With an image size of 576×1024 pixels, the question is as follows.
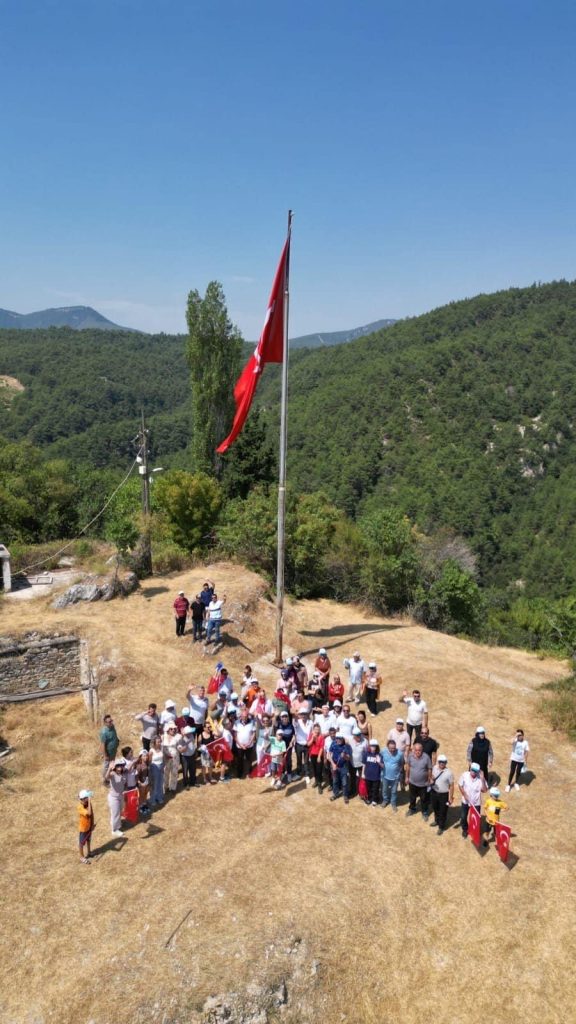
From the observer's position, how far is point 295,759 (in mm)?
12148

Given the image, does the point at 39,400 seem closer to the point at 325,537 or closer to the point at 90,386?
the point at 90,386

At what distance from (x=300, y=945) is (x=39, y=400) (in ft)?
334

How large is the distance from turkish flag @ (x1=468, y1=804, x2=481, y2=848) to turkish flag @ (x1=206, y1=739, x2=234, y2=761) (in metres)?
4.11

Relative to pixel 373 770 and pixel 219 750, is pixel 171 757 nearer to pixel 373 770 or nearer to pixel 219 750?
pixel 219 750

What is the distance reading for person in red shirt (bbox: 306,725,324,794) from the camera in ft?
35.7

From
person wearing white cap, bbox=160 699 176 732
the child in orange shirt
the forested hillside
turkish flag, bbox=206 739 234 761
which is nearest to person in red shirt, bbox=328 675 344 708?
turkish flag, bbox=206 739 234 761

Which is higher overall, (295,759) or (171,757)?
(171,757)

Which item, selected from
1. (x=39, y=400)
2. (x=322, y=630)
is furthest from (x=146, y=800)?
(x=39, y=400)

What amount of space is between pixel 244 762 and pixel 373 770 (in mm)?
2450

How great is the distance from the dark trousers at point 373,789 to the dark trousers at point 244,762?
2.20m

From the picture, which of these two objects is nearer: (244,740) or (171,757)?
(171,757)

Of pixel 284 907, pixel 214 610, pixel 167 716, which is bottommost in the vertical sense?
pixel 284 907

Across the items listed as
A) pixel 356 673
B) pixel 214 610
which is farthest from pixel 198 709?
pixel 214 610

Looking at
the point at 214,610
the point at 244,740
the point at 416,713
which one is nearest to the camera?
the point at 244,740
